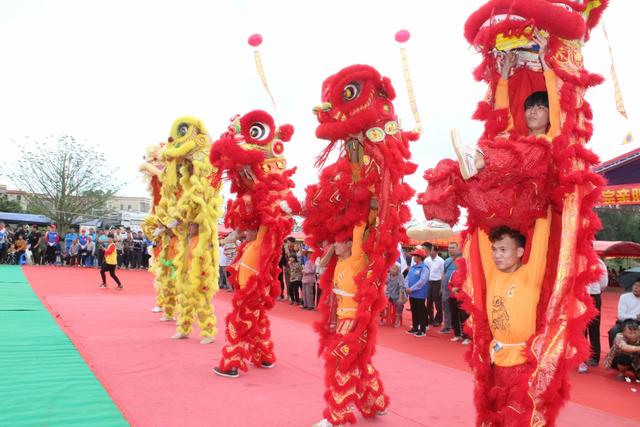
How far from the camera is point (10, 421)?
9.75ft

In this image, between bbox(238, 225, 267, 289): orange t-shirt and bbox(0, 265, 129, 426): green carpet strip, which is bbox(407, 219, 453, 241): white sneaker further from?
bbox(238, 225, 267, 289): orange t-shirt

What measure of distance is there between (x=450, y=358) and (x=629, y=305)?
6.50ft

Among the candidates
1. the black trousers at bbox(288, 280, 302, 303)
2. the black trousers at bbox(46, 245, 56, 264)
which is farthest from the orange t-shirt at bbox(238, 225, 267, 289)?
the black trousers at bbox(46, 245, 56, 264)

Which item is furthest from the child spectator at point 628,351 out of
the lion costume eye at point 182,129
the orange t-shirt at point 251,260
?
the lion costume eye at point 182,129

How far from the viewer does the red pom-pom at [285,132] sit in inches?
191

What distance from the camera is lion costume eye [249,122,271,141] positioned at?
181 inches

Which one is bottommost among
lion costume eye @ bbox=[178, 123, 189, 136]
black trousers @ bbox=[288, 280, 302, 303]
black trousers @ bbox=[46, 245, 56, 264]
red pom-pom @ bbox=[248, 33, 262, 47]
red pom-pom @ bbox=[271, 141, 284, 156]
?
black trousers @ bbox=[288, 280, 302, 303]

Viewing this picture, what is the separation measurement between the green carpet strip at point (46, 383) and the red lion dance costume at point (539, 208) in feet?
7.23

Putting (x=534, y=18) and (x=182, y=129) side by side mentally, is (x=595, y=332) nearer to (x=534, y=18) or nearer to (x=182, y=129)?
(x=534, y=18)

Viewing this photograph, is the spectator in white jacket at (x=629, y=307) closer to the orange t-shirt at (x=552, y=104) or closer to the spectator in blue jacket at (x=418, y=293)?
the spectator in blue jacket at (x=418, y=293)

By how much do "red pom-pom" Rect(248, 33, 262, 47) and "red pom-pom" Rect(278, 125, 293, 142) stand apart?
81cm

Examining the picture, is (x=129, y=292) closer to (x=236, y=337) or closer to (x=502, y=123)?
(x=236, y=337)

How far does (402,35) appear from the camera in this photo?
3.50 metres

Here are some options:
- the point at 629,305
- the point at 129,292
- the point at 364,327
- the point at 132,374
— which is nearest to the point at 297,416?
the point at 364,327
